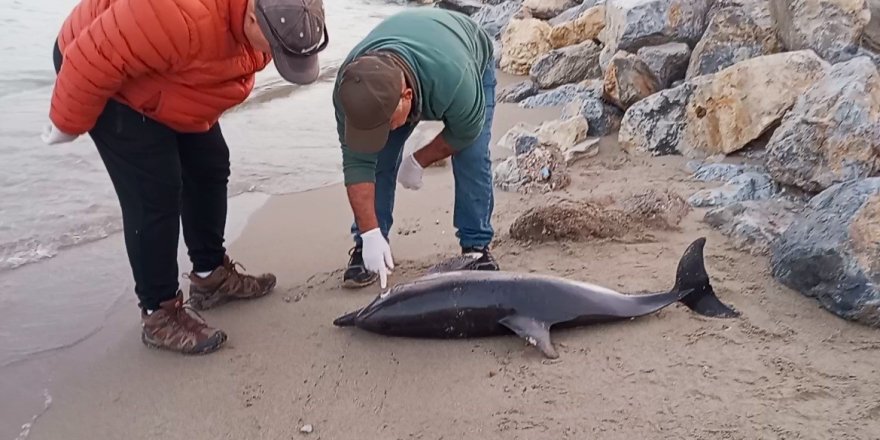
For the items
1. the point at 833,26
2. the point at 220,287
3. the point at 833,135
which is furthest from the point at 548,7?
the point at 220,287

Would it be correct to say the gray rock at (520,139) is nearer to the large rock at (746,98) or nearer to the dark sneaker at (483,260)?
the large rock at (746,98)

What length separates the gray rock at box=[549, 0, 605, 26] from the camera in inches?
440

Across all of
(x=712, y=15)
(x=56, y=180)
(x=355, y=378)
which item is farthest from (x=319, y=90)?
(x=355, y=378)

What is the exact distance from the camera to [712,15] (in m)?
7.48

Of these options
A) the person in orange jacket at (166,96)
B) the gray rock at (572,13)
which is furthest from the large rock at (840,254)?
the gray rock at (572,13)

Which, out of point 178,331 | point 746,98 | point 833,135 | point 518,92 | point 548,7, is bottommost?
point 518,92

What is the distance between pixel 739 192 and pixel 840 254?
1.54 metres

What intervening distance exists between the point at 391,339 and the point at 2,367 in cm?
183

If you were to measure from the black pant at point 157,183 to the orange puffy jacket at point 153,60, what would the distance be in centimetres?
10

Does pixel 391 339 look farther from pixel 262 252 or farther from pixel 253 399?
pixel 262 252

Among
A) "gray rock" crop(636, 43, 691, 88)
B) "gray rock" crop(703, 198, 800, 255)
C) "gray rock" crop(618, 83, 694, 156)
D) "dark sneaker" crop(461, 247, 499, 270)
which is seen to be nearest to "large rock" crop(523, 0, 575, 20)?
"gray rock" crop(636, 43, 691, 88)

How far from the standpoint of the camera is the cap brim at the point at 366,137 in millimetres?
3279

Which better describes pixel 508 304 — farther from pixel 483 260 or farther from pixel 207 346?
pixel 207 346

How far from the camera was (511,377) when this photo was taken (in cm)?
343
